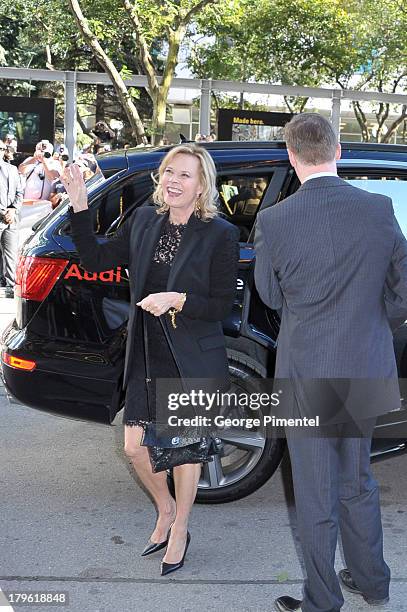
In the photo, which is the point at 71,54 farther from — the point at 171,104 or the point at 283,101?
the point at 283,101

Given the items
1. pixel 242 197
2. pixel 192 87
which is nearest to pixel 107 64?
pixel 192 87

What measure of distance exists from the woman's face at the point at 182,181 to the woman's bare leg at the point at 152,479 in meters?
0.99

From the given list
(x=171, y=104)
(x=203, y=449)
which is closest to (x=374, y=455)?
(x=203, y=449)

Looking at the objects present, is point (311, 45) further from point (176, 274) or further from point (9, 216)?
point (176, 274)

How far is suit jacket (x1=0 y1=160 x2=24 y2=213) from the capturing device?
10.6 metres

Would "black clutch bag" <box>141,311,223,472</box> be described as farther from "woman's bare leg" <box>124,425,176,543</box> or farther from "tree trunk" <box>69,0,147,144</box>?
"tree trunk" <box>69,0,147,144</box>

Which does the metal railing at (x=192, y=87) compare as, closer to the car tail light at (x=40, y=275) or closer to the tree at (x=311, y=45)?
the tree at (x=311, y=45)

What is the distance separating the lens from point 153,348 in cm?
359

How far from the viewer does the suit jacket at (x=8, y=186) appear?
1059cm

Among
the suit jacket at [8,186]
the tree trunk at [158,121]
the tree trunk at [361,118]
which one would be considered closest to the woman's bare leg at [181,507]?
the suit jacket at [8,186]

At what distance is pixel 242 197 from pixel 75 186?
1.19m

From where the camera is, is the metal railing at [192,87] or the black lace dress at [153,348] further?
the metal railing at [192,87]

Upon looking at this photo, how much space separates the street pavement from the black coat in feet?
2.71

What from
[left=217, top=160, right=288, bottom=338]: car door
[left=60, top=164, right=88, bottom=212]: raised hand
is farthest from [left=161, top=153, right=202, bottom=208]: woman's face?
[left=217, top=160, right=288, bottom=338]: car door
